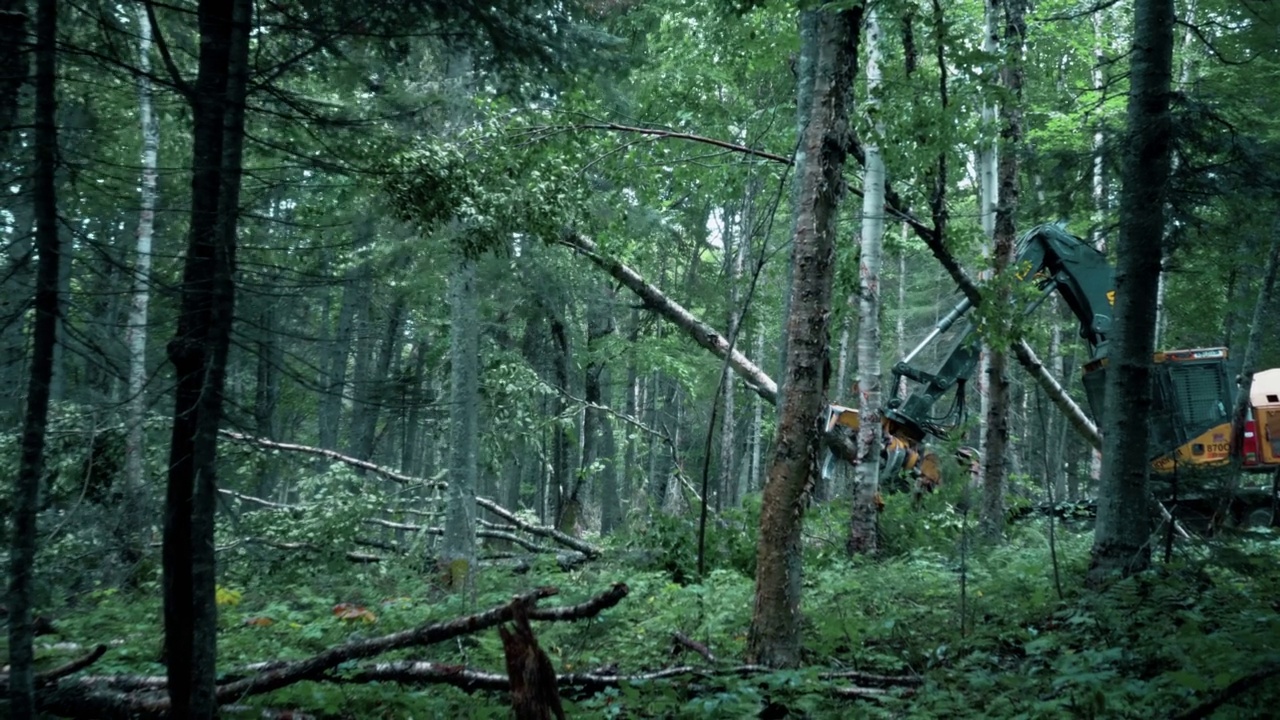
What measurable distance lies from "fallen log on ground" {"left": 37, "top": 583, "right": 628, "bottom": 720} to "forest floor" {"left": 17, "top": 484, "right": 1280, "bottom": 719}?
12 centimetres

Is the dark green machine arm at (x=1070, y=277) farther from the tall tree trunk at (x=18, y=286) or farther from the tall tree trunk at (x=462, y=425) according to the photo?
the tall tree trunk at (x=18, y=286)

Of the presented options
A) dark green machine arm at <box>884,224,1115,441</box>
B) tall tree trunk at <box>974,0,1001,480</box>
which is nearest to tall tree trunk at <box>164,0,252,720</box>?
tall tree trunk at <box>974,0,1001,480</box>

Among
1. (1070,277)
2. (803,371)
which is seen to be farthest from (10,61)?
(1070,277)

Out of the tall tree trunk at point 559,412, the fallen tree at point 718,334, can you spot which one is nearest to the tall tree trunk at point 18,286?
the fallen tree at point 718,334

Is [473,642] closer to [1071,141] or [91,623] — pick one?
[91,623]

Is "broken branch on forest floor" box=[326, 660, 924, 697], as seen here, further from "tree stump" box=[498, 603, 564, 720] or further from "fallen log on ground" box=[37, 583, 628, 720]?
"tree stump" box=[498, 603, 564, 720]

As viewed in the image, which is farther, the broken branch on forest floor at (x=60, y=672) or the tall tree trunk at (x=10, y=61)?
the broken branch on forest floor at (x=60, y=672)

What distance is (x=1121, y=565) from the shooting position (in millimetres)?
6805

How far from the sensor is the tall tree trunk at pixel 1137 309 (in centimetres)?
681

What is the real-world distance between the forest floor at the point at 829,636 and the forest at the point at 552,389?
0.05 metres

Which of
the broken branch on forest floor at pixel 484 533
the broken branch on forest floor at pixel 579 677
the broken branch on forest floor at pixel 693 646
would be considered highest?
the broken branch on forest floor at pixel 579 677

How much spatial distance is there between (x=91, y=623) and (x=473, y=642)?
3515 mm

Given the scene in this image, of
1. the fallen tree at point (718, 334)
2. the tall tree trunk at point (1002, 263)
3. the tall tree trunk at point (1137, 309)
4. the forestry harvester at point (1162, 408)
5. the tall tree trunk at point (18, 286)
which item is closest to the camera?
the tall tree trunk at point (18, 286)

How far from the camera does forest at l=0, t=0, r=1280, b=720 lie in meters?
4.46
